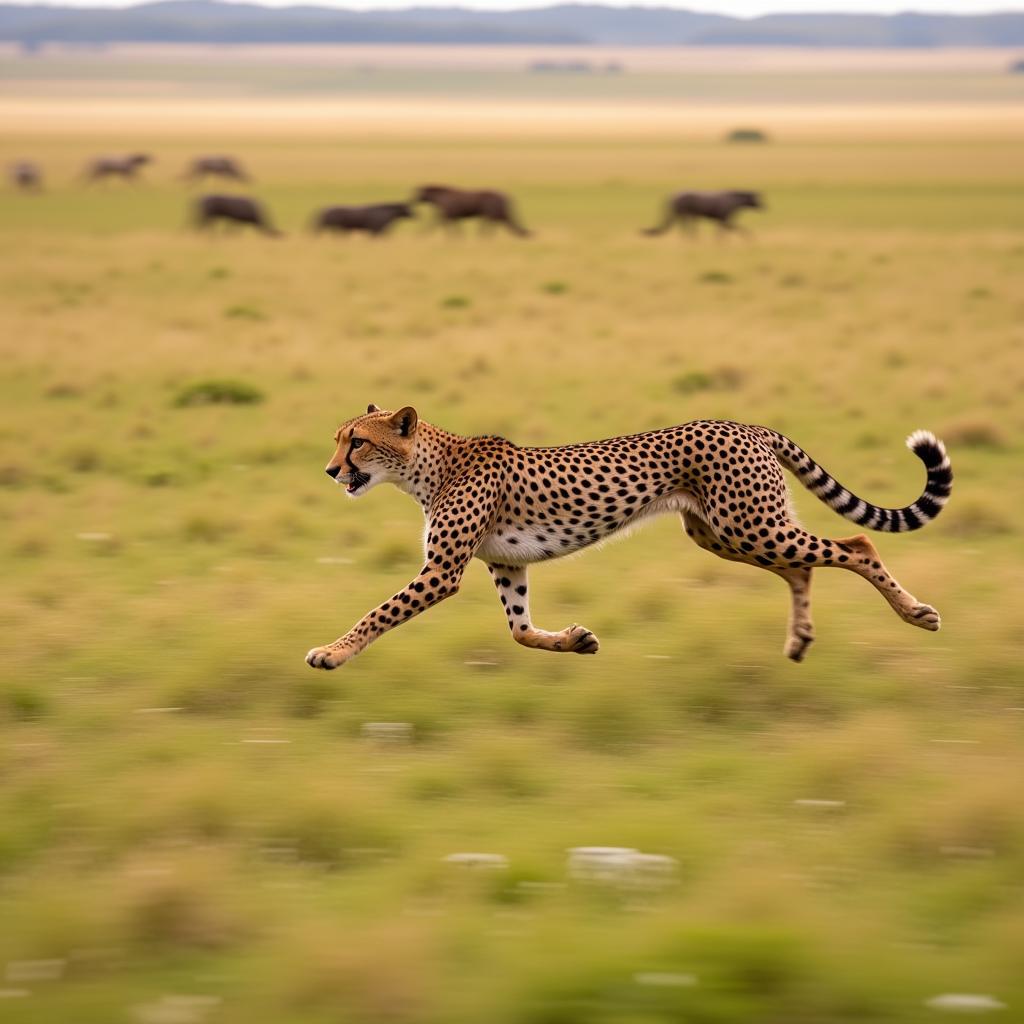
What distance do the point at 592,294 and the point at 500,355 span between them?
710 centimetres

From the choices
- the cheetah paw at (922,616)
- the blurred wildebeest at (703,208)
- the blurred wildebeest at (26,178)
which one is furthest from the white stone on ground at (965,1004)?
the blurred wildebeest at (26,178)

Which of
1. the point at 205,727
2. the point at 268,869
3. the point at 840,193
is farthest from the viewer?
the point at 840,193

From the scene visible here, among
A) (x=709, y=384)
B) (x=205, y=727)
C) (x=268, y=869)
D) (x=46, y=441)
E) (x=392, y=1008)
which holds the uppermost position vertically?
(x=709, y=384)

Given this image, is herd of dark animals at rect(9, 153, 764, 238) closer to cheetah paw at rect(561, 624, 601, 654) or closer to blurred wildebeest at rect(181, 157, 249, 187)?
blurred wildebeest at rect(181, 157, 249, 187)

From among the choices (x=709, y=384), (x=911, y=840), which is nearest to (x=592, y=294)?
(x=709, y=384)

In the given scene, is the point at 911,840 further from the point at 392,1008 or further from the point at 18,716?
the point at 18,716

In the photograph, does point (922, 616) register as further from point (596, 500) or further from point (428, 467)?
point (428, 467)

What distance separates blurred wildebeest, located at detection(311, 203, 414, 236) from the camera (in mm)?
38000

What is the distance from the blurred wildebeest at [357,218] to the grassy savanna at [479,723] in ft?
60.9

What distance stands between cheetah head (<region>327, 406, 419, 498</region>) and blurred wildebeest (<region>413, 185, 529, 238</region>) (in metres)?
31.3

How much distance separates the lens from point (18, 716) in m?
6.61

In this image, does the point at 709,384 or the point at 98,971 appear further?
the point at 709,384

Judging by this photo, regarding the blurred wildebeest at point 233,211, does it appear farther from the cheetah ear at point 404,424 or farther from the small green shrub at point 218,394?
the cheetah ear at point 404,424

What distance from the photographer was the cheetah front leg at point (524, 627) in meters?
7.36
